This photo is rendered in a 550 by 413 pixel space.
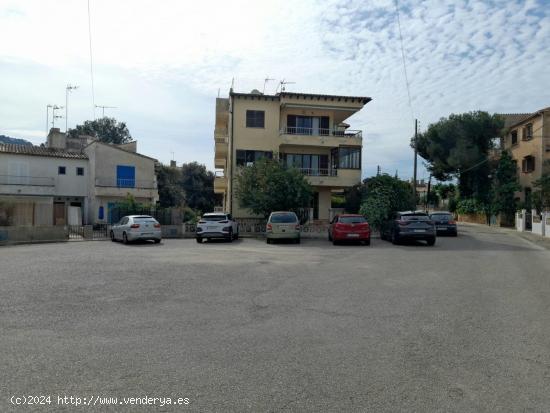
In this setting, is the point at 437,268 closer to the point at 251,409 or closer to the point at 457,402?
the point at 457,402

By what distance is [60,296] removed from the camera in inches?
368

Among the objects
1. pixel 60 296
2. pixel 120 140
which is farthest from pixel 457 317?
pixel 120 140

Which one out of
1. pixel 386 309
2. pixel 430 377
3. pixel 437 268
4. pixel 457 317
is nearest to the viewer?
pixel 430 377

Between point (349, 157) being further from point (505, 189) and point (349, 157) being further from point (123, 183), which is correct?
point (123, 183)

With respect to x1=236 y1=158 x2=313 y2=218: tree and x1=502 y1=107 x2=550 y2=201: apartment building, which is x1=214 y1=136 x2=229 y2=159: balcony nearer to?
x1=236 y1=158 x2=313 y2=218: tree

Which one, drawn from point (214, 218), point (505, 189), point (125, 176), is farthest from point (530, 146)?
point (125, 176)

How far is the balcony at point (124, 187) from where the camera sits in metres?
40.9

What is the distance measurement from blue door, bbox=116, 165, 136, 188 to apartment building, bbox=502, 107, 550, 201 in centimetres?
3469

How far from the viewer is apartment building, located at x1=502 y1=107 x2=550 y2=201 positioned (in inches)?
1641

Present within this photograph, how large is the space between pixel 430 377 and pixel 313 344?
5.28ft

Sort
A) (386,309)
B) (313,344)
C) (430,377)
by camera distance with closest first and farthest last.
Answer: (430,377) < (313,344) < (386,309)

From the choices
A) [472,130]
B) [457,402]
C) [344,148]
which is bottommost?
[457,402]

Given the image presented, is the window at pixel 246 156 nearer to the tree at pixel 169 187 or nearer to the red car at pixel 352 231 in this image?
the red car at pixel 352 231

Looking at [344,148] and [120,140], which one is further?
[120,140]
